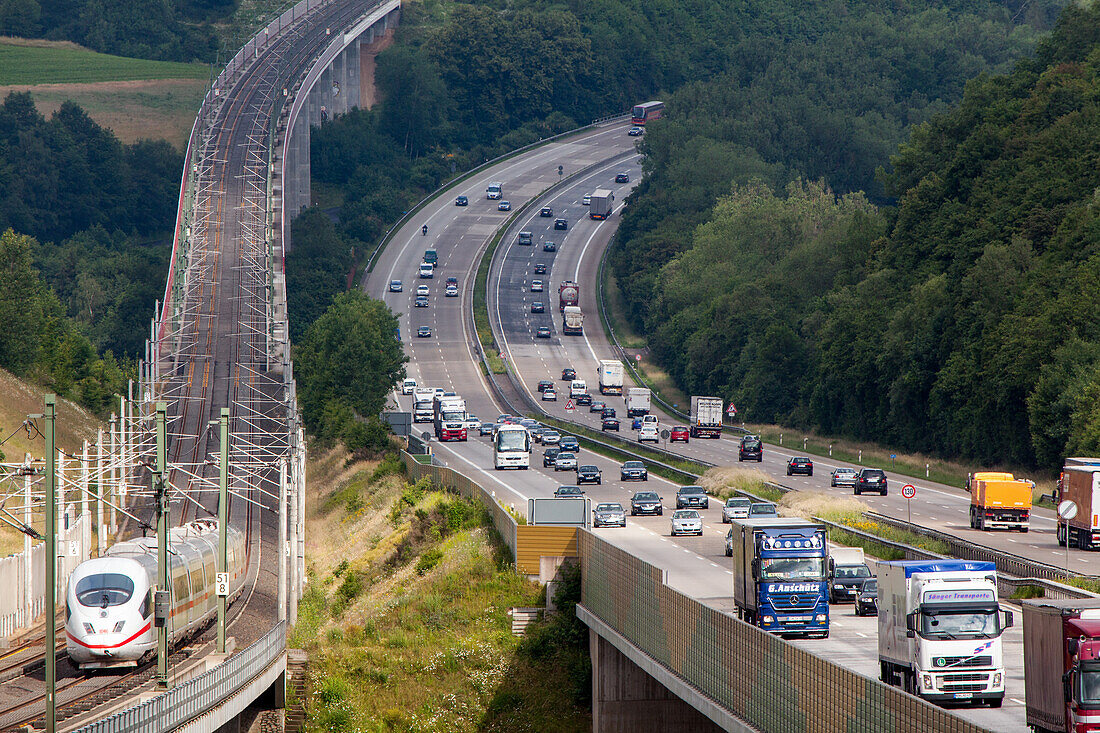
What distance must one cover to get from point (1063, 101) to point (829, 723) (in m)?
91.0

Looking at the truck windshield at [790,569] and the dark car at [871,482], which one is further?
the dark car at [871,482]

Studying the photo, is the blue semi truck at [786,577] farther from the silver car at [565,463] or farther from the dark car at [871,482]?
the silver car at [565,463]

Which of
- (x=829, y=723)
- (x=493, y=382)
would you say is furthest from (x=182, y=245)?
(x=829, y=723)

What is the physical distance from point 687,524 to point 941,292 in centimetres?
5242

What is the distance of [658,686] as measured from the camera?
125 ft

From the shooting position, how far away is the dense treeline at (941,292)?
8581cm

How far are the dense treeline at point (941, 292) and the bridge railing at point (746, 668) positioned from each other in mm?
41389

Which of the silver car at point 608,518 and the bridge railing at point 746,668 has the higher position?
the bridge railing at point 746,668

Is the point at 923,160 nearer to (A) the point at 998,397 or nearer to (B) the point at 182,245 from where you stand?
(A) the point at 998,397

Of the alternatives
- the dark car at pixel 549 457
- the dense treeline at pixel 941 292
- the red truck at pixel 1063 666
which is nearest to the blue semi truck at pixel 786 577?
the red truck at pixel 1063 666

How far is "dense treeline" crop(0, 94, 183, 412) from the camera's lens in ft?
358

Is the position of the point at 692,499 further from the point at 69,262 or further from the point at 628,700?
the point at 69,262

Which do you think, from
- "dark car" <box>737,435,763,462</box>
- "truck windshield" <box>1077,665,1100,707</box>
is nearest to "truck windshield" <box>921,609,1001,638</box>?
"truck windshield" <box>1077,665,1100,707</box>

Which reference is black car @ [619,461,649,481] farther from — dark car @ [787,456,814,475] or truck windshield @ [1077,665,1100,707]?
truck windshield @ [1077,665,1100,707]
